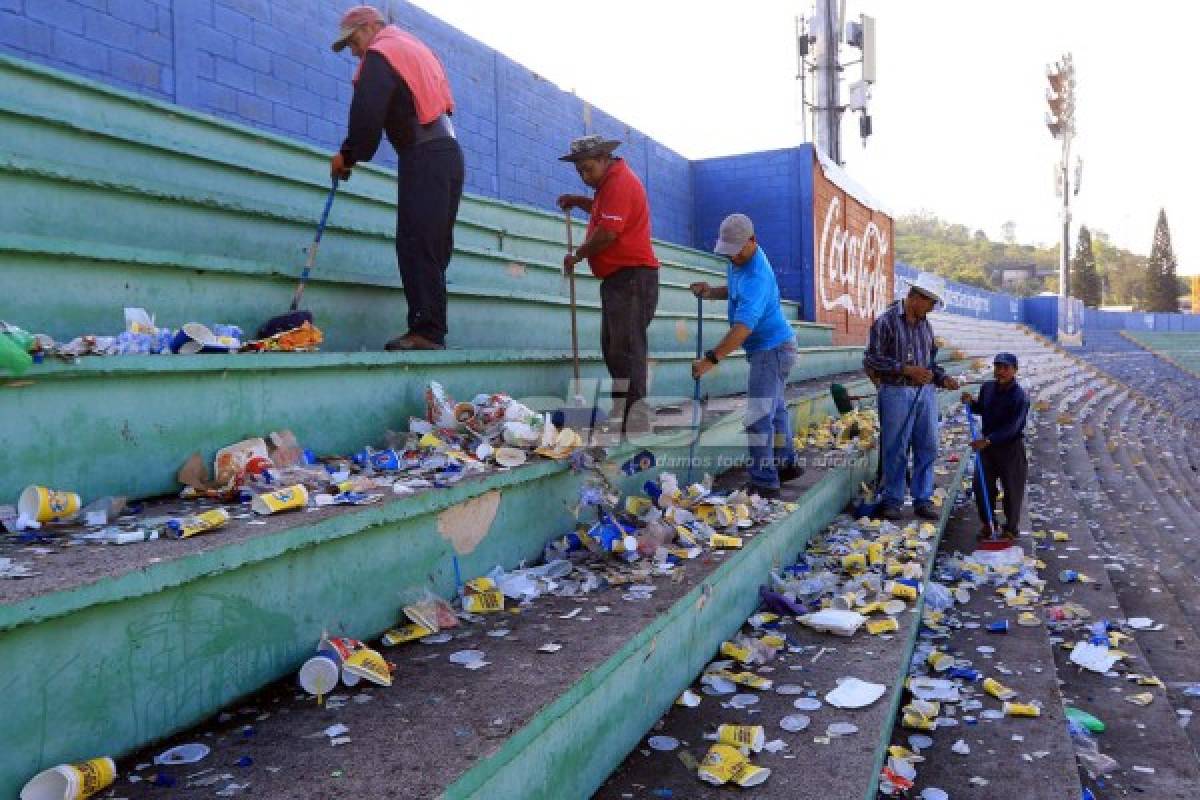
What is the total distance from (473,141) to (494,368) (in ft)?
12.9

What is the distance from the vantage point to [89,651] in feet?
4.90

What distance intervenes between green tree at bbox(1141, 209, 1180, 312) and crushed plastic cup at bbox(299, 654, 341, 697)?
76743mm

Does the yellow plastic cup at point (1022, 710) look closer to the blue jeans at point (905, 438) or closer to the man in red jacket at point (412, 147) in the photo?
the blue jeans at point (905, 438)

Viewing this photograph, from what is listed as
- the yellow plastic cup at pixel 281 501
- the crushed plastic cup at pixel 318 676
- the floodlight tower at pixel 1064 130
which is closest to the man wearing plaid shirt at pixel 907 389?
the yellow plastic cup at pixel 281 501

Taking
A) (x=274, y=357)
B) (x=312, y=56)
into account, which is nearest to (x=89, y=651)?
(x=274, y=357)

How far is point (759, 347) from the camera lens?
4.50 meters

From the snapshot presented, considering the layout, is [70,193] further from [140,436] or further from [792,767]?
[792,767]

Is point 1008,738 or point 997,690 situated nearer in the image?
point 1008,738

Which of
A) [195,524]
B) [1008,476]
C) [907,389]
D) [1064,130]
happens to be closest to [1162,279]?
[1064,130]

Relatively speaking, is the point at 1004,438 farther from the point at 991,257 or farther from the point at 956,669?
the point at 991,257

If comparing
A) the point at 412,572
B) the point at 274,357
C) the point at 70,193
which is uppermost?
the point at 70,193

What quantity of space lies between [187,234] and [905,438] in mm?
4307

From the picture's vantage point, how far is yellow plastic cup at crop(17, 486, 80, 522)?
1898 mm

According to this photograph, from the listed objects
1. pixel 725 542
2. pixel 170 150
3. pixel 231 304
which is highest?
pixel 170 150
